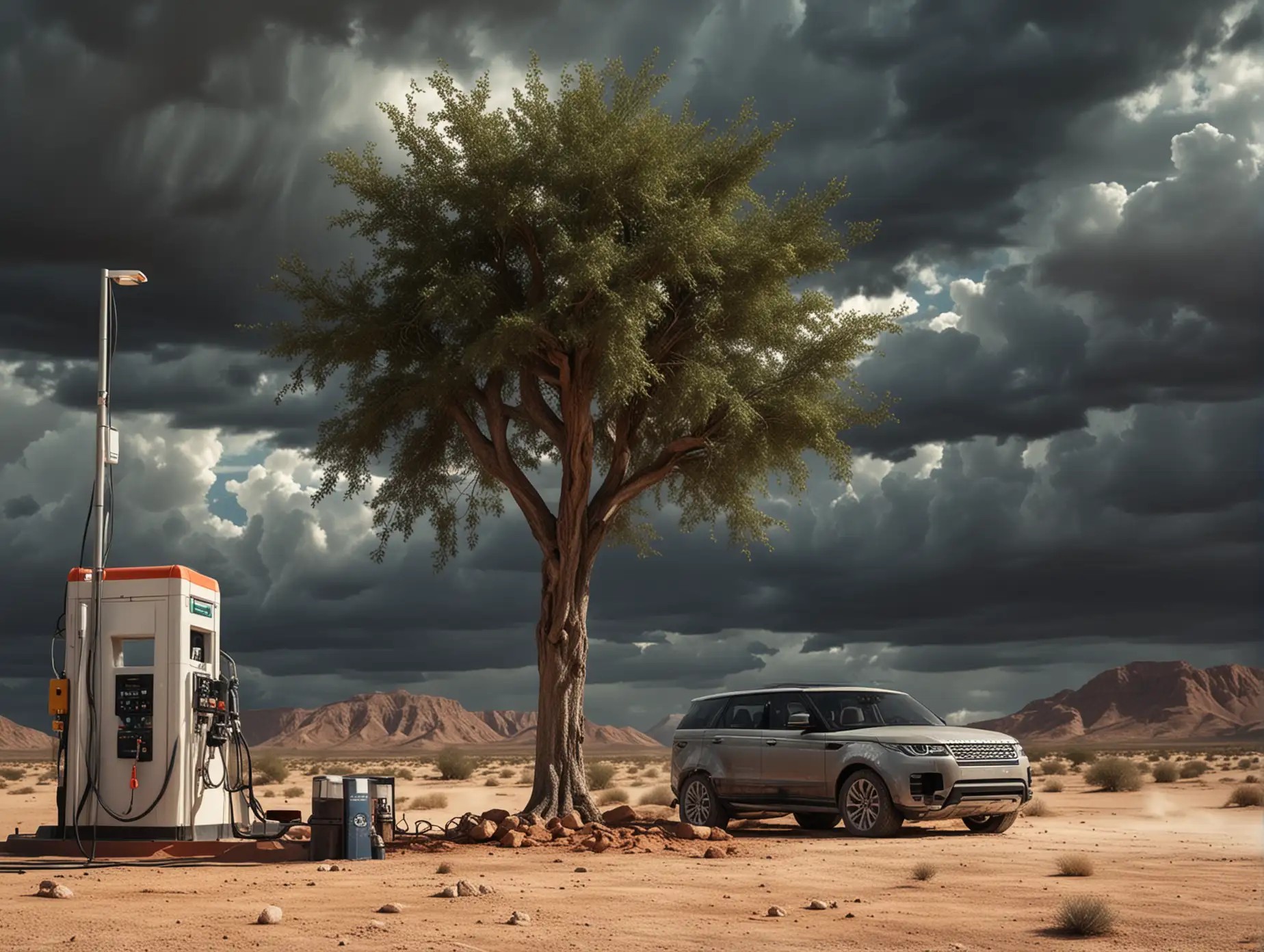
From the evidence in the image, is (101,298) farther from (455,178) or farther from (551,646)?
(551,646)

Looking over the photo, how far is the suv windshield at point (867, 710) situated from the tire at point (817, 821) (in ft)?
6.22

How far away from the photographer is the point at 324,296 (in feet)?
81.3

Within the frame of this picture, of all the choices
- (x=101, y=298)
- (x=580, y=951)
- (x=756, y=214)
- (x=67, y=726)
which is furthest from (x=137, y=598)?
(x=756, y=214)

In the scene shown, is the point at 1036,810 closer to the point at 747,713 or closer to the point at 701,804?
the point at 747,713

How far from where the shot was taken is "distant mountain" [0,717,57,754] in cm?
17750

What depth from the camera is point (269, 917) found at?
12.2 m

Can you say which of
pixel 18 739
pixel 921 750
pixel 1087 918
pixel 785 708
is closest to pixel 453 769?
pixel 785 708

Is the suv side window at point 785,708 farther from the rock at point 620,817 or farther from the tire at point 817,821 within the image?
the rock at point 620,817

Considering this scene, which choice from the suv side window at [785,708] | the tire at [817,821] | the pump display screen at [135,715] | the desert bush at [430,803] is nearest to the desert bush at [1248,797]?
the tire at [817,821]

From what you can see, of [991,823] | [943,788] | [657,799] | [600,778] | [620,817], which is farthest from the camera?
[600,778]

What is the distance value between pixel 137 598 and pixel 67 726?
1.86m

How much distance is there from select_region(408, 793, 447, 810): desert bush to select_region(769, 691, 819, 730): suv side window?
42.1ft

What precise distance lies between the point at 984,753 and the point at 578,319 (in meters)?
8.66

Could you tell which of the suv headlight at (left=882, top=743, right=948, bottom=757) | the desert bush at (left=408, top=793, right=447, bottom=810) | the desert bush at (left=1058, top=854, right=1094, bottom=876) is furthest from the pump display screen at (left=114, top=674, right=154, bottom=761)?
the desert bush at (left=408, top=793, right=447, bottom=810)
